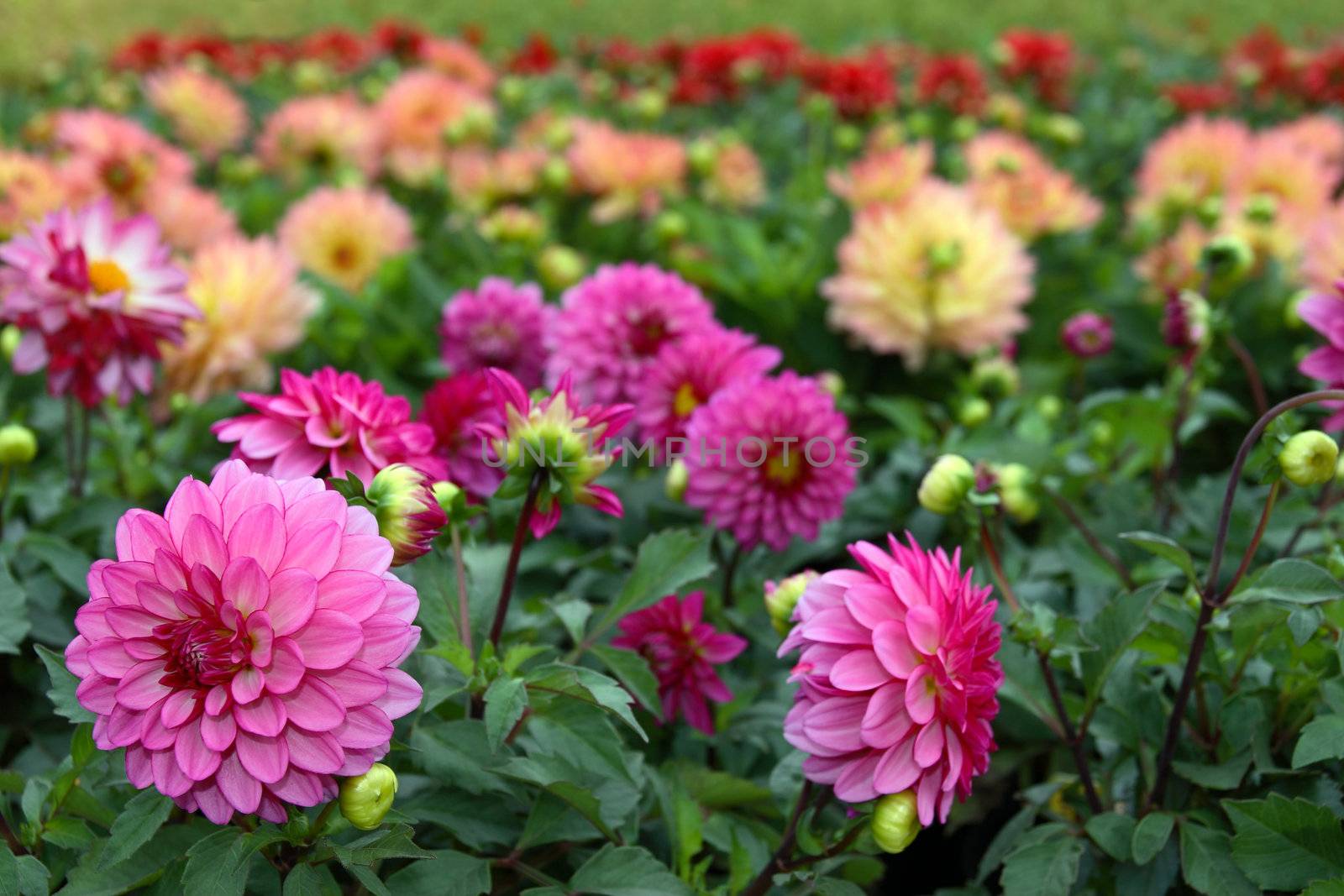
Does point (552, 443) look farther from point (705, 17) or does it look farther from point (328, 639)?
point (705, 17)

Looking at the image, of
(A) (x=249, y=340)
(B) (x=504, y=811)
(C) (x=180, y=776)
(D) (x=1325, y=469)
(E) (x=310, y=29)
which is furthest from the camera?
(E) (x=310, y=29)

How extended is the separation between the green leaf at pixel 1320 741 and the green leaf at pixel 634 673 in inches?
21.2

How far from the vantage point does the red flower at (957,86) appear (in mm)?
3281

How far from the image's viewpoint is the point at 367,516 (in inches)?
31.4

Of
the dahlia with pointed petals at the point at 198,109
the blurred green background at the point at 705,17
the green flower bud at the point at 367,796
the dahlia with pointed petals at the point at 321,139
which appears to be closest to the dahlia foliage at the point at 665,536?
the green flower bud at the point at 367,796

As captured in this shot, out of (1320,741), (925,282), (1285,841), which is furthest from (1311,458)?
(925,282)

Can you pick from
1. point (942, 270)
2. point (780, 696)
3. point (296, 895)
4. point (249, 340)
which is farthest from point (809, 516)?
point (249, 340)

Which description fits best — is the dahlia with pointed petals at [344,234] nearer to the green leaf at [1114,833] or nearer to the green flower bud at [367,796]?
the green flower bud at [367,796]

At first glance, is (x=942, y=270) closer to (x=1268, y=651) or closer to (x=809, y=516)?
(x=809, y=516)

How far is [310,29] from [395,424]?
643 centimetres

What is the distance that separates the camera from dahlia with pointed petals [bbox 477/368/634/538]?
927 mm

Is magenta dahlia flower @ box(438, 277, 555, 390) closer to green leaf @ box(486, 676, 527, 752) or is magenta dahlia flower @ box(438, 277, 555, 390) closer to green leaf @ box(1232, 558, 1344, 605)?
green leaf @ box(486, 676, 527, 752)

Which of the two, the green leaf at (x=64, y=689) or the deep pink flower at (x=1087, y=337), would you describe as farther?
the deep pink flower at (x=1087, y=337)

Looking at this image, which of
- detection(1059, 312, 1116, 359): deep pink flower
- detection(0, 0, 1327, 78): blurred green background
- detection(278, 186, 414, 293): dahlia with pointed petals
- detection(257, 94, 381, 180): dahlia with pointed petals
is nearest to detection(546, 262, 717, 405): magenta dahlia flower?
detection(1059, 312, 1116, 359): deep pink flower
